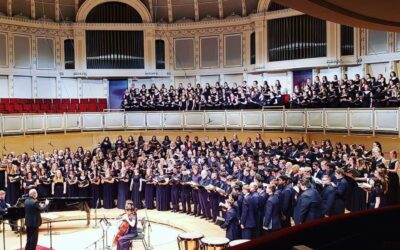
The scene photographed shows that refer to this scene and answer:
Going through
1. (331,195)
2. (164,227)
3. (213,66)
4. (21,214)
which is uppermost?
(213,66)

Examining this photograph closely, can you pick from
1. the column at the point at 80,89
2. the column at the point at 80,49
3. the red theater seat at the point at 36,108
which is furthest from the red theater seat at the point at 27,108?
the column at the point at 80,49

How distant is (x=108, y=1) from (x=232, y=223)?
1567cm

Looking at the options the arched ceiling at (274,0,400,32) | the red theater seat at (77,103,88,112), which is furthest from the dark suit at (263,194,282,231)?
the red theater seat at (77,103,88,112)

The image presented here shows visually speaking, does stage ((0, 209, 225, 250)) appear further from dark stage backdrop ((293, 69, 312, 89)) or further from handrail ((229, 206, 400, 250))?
dark stage backdrop ((293, 69, 312, 89))

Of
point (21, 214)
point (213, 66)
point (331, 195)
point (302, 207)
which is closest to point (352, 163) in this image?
point (331, 195)

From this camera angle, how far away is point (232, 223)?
33.2 feet

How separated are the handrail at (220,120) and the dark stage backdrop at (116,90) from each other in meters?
2.62

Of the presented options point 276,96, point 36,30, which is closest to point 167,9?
point 36,30

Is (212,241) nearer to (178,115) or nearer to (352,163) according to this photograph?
(352,163)

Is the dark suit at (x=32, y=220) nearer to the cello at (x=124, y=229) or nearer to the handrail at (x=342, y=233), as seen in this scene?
the cello at (x=124, y=229)

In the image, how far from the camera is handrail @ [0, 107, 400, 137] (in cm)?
1412

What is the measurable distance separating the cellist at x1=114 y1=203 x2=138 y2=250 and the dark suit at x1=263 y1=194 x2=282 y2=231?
9.81 feet

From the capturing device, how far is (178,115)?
20.3 meters

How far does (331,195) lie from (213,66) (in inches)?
573
